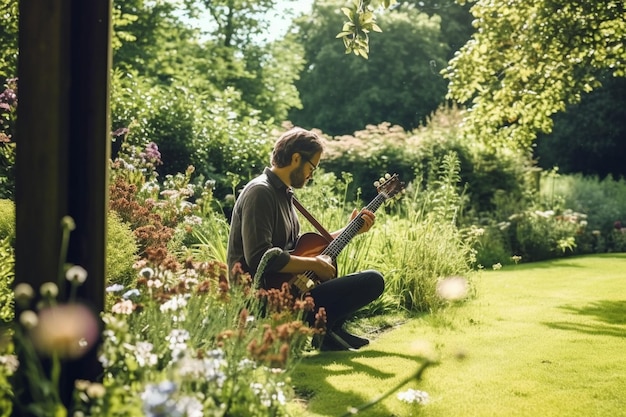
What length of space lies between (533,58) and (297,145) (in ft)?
24.3

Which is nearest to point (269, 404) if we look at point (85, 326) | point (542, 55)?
point (85, 326)

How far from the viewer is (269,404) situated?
10.7ft

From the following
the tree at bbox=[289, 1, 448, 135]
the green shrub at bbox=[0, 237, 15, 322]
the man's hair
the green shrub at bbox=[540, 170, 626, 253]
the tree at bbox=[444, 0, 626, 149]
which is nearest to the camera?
the green shrub at bbox=[0, 237, 15, 322]

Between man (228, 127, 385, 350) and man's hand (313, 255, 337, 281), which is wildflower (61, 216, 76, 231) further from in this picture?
man's hand (313, 255, 337, 281)

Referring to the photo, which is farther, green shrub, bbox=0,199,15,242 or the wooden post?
green shrub, bbox=0,199,15,242

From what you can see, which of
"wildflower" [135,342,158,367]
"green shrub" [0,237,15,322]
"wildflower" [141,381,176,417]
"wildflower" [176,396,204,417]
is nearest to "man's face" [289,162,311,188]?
"green shrub" [0,237,15,322]

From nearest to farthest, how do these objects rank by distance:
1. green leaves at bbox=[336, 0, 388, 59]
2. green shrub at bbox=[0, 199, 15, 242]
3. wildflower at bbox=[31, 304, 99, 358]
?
1. wildflower at bbox=[31, 304, 99, 358]
2. green leaves at bbox=[336, 0, 388, 59]
3. green shrub at bbox=[0, 199, 15, 242]

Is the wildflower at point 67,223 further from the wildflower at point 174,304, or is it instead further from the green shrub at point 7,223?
the green shrub at point 7,223

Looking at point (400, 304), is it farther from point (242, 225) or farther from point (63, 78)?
point (63, 78)

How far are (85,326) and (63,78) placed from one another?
849 millimetres

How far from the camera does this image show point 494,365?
5523 mm

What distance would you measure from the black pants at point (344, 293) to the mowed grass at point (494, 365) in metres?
0.30

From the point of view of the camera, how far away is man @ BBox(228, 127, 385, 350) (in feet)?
17.1

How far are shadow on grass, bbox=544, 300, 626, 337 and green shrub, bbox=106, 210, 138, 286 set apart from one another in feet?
12.2
